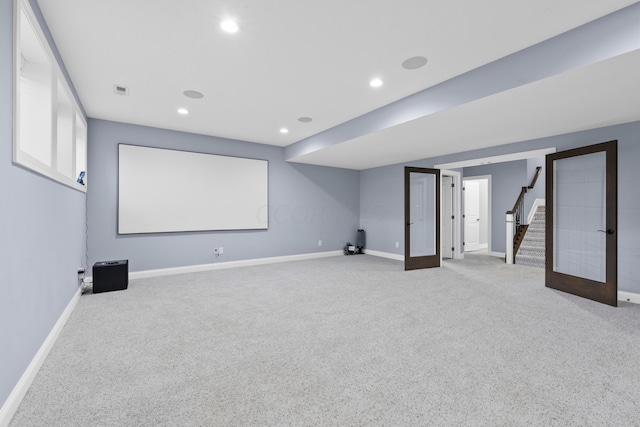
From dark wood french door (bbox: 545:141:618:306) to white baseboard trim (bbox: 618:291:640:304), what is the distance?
29 cm

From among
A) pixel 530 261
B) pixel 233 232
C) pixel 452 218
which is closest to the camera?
pixel 233 232

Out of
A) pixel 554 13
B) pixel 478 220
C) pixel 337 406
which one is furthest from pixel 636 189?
pixel 478 220

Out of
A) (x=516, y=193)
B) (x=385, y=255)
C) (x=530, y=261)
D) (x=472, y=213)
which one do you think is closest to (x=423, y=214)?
(x=385, y=255)

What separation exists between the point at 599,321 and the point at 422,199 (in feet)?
12.3

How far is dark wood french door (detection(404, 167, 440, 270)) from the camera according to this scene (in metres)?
5.64

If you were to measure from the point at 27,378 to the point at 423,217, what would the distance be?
641 cm

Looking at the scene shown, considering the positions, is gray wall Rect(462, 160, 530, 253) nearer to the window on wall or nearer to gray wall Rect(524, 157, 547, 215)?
gray wall Rect(524, 157, 547, 215)

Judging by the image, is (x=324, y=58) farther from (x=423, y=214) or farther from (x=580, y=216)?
(x=423, y=214)

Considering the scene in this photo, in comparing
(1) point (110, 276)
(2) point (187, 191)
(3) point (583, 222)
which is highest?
(2) point (187, 191)

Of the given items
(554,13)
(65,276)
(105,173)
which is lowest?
(65,276)

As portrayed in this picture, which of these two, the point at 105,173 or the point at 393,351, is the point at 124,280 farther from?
the point at 393,351

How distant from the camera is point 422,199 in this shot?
6.48 meters

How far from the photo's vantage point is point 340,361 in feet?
7.36

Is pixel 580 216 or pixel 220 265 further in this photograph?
pixel 220 265
